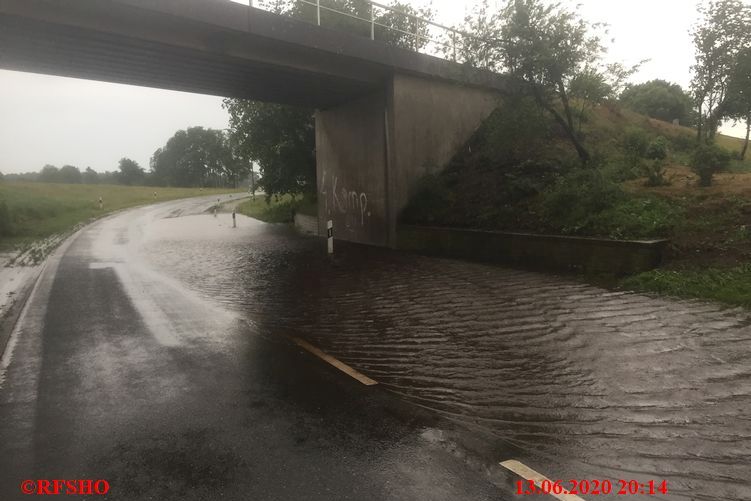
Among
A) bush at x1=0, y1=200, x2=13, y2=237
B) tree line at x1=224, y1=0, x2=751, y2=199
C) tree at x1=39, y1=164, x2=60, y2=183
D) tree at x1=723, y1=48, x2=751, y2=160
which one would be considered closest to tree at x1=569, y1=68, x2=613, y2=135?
tree line at x1=224, y1=0, x2=751, y2=199

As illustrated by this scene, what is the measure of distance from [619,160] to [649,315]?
9525mm

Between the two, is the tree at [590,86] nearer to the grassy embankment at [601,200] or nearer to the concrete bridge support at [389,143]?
the grassy embankment at [601,200]

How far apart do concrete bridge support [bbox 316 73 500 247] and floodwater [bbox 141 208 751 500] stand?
5.69 metres

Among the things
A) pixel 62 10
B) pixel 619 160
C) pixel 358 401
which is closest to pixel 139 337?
pixel 358 401

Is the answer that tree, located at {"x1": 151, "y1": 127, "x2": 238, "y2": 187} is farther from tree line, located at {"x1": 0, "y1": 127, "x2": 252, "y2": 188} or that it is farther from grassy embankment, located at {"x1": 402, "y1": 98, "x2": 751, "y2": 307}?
grassy embankment, located at {"x1": 402, "y1": 98, "x2": 751, "y2": 307}

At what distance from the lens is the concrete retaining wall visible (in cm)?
977

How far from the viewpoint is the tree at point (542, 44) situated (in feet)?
44.1

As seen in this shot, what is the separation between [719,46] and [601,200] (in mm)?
12511

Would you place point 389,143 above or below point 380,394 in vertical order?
above

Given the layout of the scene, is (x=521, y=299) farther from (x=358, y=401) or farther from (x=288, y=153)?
(x=288, y=153)

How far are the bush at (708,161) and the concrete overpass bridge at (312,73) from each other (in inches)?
242

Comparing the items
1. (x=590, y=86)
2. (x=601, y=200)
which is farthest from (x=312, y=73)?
(x=601, y=200)

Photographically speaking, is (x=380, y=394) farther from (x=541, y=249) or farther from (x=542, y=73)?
(x=542, y=73)

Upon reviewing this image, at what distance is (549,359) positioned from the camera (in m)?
5.70
